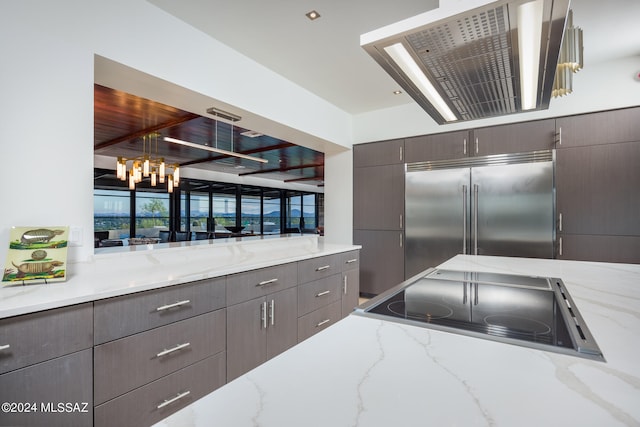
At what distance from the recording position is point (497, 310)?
1056 mm

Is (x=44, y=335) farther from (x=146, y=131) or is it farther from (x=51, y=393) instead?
(x=146, y=131)

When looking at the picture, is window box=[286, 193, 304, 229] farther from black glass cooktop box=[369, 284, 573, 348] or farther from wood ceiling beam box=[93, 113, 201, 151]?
black glass cooktop box=[369, 284, 573, 348]

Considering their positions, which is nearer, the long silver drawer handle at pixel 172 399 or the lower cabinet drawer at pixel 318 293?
the long silver drawer handle at pixel 172 399

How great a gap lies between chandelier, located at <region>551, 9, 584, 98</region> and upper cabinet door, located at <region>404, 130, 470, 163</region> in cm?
193

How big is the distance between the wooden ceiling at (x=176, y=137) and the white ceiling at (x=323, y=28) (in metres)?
0.86

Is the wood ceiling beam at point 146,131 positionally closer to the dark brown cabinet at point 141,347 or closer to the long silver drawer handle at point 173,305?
the dark brown cabinet at point 141,347

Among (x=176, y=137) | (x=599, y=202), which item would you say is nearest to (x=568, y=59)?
(x=599, y=202)

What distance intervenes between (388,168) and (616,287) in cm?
292

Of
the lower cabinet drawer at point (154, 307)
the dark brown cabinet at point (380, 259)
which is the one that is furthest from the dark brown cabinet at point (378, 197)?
the lower cabinet drawer at point (154, 307)

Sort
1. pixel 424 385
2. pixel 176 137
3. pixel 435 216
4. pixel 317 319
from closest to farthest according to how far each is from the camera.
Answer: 1. pixel 424 385
2. pixel 317 319
3. pixel 435 216
4. pixel 176 137

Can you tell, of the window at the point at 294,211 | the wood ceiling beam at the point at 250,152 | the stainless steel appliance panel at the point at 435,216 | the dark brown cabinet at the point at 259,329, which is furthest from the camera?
the window at the point at 294,211

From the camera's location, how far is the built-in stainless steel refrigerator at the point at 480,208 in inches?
125

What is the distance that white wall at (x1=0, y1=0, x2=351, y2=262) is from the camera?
1.54 metres

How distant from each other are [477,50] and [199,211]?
298 inches
